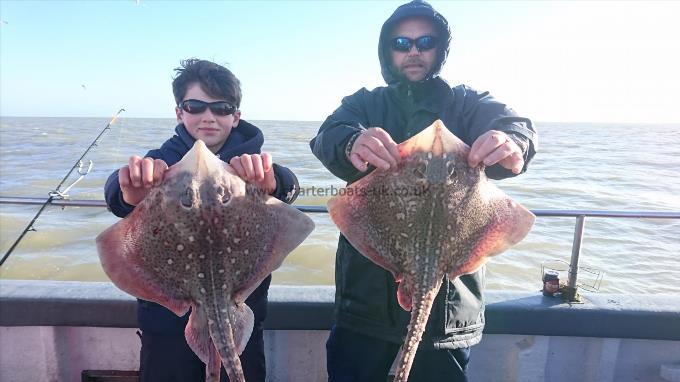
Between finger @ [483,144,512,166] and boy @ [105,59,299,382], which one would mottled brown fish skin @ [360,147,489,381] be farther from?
boy @ [105,59,299,382]

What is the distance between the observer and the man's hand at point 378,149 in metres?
2.00

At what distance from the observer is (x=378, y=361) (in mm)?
2695

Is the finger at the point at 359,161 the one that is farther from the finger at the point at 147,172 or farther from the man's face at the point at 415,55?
the man's face at the point at 415,55

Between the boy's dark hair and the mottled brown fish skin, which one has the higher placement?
the boy's dark hair

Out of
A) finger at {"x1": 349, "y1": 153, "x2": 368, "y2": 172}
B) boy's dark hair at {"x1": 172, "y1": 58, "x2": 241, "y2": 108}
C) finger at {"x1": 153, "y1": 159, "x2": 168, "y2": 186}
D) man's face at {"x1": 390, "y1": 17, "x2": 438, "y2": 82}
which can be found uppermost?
man's face at {"x1": 390, "y1": 17, "x2": 438, "y2": 82}

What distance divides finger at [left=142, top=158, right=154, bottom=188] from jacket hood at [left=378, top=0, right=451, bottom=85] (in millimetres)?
1836

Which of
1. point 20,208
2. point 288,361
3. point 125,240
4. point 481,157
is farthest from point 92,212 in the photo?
point 481,157

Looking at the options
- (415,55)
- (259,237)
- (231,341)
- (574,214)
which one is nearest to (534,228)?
(574,214)

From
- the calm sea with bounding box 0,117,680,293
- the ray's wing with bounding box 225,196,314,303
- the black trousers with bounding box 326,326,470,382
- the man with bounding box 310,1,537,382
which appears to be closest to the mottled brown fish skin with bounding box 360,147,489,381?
the man with bounding box 310,1,537,382

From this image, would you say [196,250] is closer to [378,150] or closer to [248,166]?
[248,166]

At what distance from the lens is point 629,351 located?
359 cm

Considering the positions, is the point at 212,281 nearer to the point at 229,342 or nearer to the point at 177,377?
the point at 229,342

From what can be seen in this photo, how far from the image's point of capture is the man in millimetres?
2518

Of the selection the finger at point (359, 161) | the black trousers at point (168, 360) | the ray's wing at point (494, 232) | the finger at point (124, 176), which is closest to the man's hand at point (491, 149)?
the ray's wing at point (494, 232)
